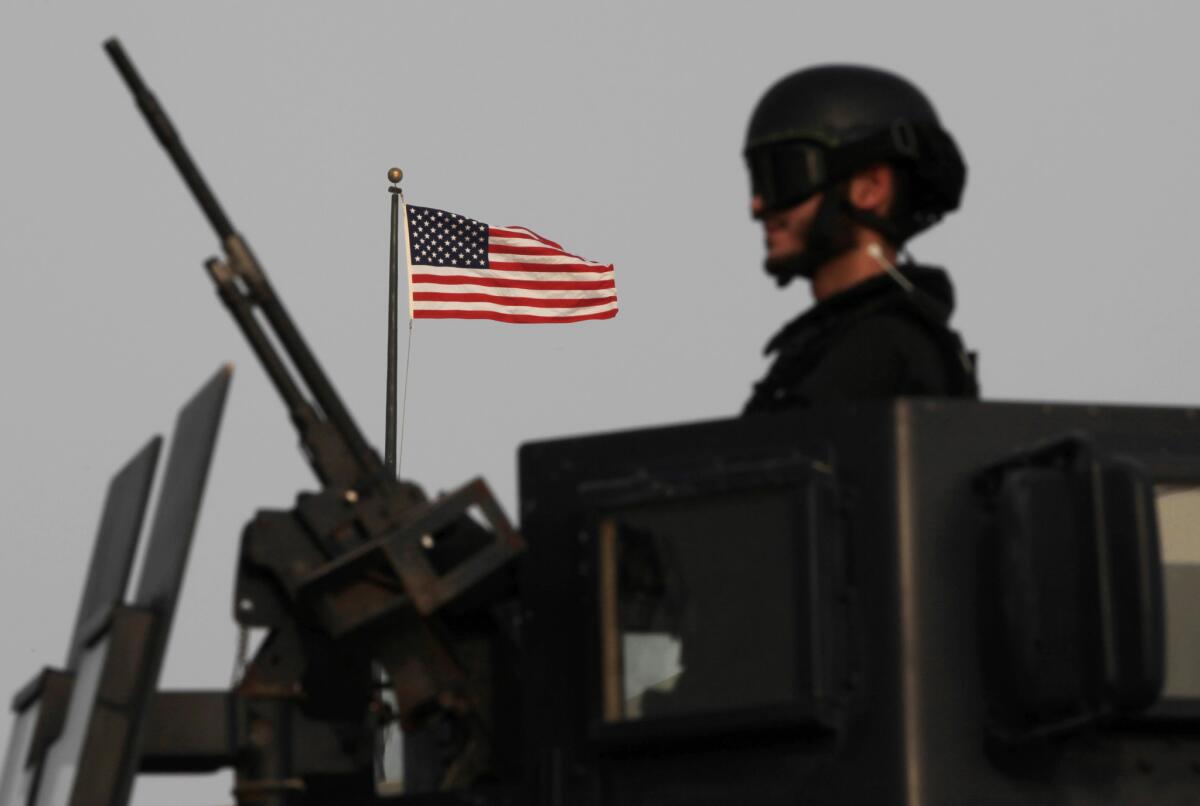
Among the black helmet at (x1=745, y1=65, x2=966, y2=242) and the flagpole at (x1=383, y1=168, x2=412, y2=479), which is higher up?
the flagpole at (x1=383, y1=168, x2=412, y2=479)

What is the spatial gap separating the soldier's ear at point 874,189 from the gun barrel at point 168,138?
1674mm

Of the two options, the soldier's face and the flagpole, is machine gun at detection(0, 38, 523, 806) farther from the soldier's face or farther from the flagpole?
the flagpole

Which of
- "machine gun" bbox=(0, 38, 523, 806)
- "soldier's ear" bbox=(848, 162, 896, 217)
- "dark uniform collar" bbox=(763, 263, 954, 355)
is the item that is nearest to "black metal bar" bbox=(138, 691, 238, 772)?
"machine gun" bbox=(0, 38, 523, 806)

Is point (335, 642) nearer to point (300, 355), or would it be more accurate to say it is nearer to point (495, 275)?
point (300, 355)

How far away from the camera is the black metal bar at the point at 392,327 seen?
22859 millimetres

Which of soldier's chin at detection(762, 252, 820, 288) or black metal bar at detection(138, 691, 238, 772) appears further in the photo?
soldier's chin at detection(762, 252, 820, 288)

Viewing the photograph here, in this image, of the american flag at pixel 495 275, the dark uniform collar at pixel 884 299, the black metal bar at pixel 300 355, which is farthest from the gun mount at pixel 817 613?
the american flag at pixel 495 275

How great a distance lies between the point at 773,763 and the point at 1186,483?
1110 mm

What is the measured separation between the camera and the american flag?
78.5ft

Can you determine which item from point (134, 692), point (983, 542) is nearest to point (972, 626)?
point (983, 542)

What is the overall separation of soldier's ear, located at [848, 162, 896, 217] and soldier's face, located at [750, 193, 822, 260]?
0.34 feet

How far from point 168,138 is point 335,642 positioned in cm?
155

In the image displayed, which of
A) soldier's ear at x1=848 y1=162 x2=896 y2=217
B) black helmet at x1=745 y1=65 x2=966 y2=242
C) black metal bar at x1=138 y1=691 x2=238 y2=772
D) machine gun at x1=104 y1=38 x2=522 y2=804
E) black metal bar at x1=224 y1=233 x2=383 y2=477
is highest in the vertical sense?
black helmet at x1=745 y1=65 x2=966 y2=242

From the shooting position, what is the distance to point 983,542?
6535 millimetres
